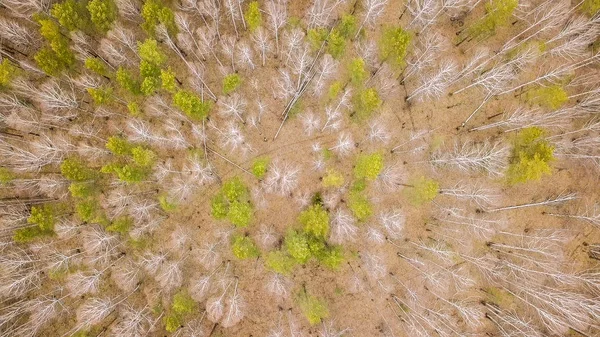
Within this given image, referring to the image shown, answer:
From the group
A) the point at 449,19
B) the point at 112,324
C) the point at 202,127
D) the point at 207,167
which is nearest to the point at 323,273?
the point at 207,167

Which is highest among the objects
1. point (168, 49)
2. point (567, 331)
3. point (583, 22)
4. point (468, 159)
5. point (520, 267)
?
point (168, 49)

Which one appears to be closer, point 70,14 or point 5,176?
point 70,14

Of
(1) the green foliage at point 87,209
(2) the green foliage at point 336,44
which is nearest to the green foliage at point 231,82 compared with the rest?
(2) the green foliage at point 336,44

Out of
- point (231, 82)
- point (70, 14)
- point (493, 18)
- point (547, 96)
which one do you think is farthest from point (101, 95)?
point (547, 96)

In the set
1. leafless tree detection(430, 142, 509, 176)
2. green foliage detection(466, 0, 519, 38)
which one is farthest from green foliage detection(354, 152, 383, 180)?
green foliage detection(466, 0, 519, 38)

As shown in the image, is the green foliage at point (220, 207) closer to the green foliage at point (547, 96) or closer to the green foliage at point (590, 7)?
the green foliage at point (547, 96)

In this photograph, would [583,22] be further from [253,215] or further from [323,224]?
[253,215]

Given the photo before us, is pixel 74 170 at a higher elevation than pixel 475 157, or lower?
higher

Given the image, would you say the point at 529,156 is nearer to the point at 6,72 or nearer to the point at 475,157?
the point at 475,157
